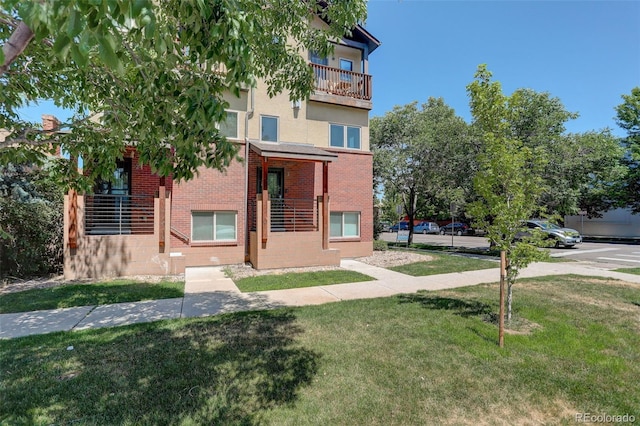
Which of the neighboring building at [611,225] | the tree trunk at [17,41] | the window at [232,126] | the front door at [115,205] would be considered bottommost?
the neighboring building at [611,225]

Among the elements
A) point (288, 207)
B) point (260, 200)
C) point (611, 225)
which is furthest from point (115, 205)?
point (611, 225)

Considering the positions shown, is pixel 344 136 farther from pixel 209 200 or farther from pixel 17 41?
pixel 17 41

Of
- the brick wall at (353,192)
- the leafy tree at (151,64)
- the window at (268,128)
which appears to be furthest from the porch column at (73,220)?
the brick wall at (353,192)

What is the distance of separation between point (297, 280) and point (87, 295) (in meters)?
5.21

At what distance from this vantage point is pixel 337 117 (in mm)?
14352

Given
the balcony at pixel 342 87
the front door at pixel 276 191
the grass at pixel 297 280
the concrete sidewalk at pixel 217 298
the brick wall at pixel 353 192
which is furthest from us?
the brick wall at pixel 353 192

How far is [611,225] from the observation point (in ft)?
112

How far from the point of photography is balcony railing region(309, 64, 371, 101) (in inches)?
551

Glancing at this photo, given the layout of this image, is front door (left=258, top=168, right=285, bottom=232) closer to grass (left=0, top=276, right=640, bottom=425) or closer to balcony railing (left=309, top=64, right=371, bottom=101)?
balcony railing (left=309, top=64, right=371, bottom=101)

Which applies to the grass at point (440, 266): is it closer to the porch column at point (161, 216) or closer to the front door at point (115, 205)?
the porch column at point (161, 216)

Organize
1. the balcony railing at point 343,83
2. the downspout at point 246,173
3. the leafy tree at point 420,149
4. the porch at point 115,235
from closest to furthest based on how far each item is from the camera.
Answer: the porch at point 115,235
the downspout at point 246,173
the balcony railing at point 343,83
the leafy tree at point 420,149

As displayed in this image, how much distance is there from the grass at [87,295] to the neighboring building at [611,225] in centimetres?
4196

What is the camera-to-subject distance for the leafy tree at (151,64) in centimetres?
159

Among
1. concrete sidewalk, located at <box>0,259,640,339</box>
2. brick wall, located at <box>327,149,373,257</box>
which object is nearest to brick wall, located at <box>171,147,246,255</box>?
concrete sidewalk, located at <box>0,259,640,339</box>
